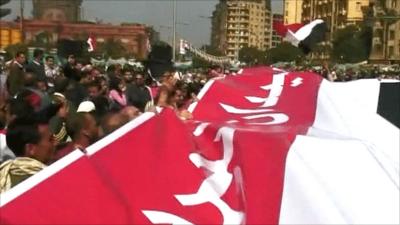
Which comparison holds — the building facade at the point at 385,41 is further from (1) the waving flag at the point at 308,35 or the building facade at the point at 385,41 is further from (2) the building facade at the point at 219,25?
(1) the waving flag at the point at 308,35

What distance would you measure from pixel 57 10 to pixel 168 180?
4371 centimetres

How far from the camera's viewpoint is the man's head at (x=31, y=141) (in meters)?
3.91

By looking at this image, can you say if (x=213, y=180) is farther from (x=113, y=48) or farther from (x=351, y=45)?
(x=351, y=45)

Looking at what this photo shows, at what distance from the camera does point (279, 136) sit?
11.6 feet

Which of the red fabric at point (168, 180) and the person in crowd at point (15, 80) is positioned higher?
the red fabric at point (168, 180)

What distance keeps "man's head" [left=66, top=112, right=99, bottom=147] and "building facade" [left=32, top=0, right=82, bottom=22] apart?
103ft

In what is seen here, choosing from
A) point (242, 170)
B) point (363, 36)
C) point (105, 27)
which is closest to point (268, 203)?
point (242, 170)

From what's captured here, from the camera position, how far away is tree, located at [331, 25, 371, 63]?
279ft

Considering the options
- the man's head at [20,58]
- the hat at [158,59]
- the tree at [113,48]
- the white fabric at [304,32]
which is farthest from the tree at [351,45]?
the man's head at [20,58]

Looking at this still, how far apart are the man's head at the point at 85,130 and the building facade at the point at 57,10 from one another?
3140 centimetres

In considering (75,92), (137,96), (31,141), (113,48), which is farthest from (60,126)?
(113,48)

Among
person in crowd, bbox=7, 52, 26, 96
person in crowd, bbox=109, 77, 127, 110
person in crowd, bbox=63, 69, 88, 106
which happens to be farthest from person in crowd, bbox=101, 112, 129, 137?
person in crowd, bbox=7, 52, 26, 96

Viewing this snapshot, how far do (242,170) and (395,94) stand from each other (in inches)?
77.6

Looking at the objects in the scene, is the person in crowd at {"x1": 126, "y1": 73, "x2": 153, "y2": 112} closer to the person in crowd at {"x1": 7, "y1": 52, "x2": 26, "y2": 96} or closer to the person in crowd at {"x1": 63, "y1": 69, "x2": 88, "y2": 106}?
the person in crowd at {"x1": 63, "y1": 69, "x2": 88, "y2": 106}
